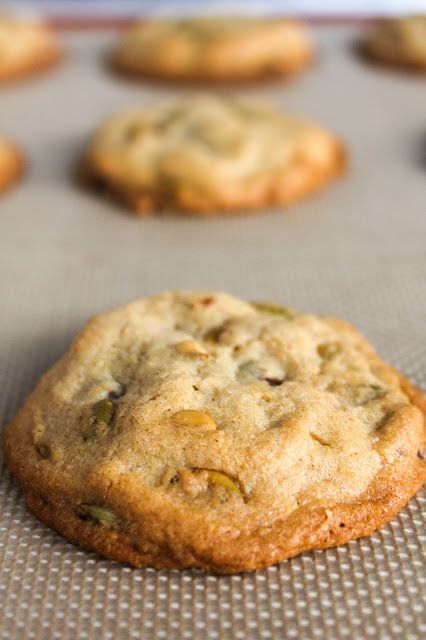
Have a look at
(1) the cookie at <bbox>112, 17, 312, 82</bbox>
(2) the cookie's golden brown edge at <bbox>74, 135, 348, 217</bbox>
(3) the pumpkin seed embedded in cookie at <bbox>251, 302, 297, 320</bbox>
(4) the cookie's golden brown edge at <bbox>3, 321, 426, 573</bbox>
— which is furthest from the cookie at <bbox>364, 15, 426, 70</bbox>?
(4) the cookie's golden brown edge at <bbox>3, 321, 426, 573</bbox>

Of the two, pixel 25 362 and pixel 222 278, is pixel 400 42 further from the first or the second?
pixel 25 362

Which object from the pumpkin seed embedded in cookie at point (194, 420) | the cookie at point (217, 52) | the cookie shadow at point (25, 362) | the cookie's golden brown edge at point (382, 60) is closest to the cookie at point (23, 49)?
the cookie at point (217, 52)

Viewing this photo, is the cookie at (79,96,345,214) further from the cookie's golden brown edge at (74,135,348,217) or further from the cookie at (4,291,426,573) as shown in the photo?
the cookie at (4,291,426,573)

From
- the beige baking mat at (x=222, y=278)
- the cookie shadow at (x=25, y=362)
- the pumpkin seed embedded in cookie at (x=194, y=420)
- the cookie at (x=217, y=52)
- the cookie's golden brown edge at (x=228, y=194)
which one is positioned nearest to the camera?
the beige baking mat at (x=222, y=278)

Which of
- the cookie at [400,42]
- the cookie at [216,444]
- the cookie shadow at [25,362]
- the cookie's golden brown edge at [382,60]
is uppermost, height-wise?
the cookie at [400,42]

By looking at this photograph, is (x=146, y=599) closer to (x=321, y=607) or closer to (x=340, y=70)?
(x=321, y=607)

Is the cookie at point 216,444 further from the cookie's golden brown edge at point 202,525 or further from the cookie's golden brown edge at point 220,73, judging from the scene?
the cookie's golden brown edge at point 220,73

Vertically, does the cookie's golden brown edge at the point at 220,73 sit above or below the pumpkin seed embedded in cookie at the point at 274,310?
above
